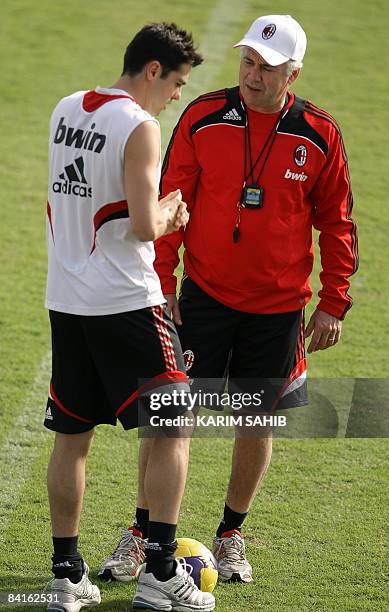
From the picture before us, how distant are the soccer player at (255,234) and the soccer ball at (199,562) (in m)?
0.15

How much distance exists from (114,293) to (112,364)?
26 cm

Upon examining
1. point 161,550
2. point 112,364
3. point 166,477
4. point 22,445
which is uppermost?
point 112,364

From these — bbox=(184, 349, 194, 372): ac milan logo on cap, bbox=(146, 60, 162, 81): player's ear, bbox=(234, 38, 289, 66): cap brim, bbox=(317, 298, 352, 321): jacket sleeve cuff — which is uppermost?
bbox=(234, 38, 289, 66): cap brim

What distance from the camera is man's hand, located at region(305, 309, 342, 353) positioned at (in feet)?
14.8

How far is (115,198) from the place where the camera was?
372 centimetres

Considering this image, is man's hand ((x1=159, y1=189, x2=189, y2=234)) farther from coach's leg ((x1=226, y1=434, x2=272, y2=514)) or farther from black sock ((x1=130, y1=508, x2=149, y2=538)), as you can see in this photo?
black sock ((x1=130, y1=508, x2=149, y2=538))

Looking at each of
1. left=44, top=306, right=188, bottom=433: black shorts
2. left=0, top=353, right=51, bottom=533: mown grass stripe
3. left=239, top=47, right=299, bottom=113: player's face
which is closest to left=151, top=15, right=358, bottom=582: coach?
left=239, top=47, right=299, bottom=113: player's face

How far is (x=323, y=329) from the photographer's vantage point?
4.50 meters

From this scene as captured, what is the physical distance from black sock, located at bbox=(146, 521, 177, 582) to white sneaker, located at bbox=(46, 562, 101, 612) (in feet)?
0.76

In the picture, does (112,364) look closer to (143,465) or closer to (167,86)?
(143,465)

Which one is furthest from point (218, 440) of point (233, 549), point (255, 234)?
point (255, 234)

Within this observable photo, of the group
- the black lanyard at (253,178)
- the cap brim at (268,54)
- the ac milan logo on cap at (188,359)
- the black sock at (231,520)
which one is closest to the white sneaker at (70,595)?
the black sock at (231,520)

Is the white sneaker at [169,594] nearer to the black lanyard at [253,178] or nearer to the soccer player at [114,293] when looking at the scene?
the soccer player at [114,293]

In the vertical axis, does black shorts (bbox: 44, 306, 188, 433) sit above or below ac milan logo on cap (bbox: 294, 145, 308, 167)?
below
